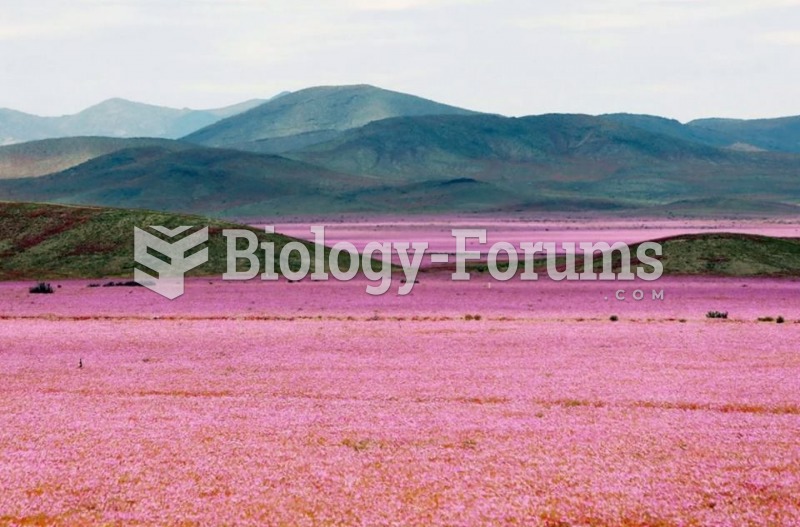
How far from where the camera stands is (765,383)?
19594 millimetres

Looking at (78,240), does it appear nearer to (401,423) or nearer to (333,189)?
(401,423)

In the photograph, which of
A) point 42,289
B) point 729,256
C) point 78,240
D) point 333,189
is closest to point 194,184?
point 333,189

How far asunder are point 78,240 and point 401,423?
46.9 m

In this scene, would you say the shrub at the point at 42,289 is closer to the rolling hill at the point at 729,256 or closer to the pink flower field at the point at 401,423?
the pink flower field at the point at 401,423

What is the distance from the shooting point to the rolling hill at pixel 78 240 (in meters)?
54.4

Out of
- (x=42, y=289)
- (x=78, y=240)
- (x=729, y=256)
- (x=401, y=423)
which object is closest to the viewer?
(x=401, y=423)

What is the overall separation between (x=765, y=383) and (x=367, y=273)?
1404 inches

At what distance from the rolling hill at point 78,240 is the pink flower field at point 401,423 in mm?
23291

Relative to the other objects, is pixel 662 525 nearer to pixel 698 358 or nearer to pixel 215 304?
pixel 698 358

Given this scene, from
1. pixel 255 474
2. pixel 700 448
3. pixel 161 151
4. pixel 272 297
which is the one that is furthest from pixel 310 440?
pixel 161 151

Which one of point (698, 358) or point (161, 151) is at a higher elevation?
point (161, 151)

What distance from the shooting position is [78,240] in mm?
59219

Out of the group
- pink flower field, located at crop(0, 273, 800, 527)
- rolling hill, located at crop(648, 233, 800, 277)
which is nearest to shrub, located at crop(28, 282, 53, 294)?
pink flower field, located at crop(0, 273, 800, 527)

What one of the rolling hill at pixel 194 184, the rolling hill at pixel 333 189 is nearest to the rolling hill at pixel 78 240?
the rolling hill at pixel 333 189
